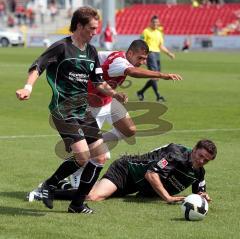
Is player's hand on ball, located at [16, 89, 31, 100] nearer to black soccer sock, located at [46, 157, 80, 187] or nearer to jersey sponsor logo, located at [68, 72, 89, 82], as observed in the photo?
jersey sponsor logo, located at [68, 72, 89, 82]

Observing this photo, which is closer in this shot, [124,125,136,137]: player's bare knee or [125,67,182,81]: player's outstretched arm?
[125,67,182,81]: player's outstretched arm

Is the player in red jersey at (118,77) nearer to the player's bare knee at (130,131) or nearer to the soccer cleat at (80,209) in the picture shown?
the player's bare knee at (130,131)

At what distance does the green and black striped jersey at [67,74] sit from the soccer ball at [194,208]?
1.51 meters

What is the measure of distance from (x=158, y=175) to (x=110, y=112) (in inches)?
62.8

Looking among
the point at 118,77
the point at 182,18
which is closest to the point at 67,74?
the point at 118,77

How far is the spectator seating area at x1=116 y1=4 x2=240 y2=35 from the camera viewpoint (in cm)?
6688

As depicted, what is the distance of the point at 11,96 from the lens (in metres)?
23.5

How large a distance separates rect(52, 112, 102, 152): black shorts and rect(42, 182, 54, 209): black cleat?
549 mm

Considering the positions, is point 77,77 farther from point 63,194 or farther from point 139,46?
point 63,194

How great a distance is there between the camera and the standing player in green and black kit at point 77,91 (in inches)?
336

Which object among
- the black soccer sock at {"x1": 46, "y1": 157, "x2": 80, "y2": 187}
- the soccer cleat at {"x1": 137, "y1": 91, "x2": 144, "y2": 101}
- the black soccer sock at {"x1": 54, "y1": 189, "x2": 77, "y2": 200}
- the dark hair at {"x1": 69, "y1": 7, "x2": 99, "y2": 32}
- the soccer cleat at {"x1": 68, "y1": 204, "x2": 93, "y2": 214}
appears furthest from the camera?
the soccer cleat at {"x1": 137, "y1": 91, "x2": 144, "y2": 101}

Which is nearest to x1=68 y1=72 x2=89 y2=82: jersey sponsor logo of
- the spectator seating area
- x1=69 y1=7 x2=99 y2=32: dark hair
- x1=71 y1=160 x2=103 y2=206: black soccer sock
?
x1=69 y1=7 x2=99 y2=32: dark hair

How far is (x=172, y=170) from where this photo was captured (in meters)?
9.26

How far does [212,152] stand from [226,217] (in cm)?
74
